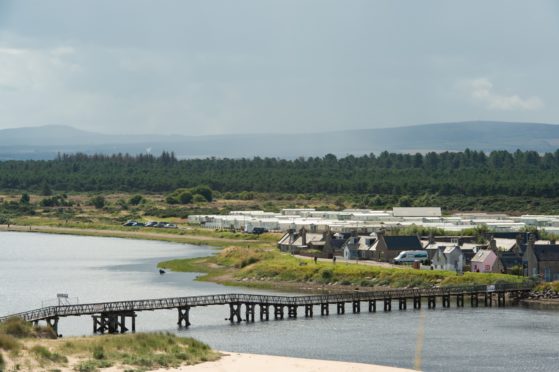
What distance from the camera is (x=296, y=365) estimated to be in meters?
58.4

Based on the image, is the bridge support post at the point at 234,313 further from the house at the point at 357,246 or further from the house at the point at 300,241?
the house at the point at 300,241

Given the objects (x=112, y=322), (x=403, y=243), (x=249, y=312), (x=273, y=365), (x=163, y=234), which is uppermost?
(x=403, y=243)

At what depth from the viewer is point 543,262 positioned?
97375 millimetres

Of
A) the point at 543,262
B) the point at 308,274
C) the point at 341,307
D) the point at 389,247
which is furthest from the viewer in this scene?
the point at 389,247

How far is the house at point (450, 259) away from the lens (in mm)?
101438

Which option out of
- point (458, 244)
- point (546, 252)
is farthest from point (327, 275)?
point (546, 252)

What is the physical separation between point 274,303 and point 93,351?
26061 mm

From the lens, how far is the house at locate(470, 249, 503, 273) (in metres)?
99.7

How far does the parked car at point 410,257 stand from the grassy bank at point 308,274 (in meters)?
4.83

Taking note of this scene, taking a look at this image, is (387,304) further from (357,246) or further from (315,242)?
(315,242)

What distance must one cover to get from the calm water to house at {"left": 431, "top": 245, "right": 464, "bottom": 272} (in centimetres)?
1547

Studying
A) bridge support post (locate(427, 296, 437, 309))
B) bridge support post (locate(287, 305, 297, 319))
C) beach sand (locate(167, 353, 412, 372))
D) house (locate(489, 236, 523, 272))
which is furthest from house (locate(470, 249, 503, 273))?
beach sand (locate(167, 353, 412, 372))

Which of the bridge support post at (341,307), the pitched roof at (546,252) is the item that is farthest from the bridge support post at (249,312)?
the pitched roof at (546,252)

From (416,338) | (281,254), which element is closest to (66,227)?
(281,254)
